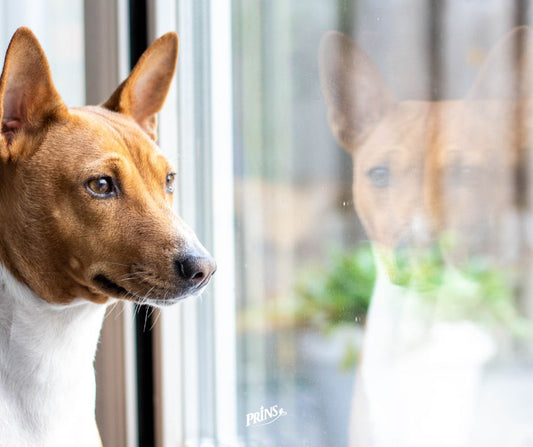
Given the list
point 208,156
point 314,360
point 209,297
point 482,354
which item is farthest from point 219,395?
point 482,354

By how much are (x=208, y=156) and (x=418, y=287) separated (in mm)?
746

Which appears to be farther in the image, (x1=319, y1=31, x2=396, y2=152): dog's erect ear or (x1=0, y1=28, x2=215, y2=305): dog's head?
(x1=319, y1=31, x2=396, y2=152): dog's erect ear

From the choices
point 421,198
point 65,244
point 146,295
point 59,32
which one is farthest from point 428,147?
point 59,32

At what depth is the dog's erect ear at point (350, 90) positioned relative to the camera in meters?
1.13

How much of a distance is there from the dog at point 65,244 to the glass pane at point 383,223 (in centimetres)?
33

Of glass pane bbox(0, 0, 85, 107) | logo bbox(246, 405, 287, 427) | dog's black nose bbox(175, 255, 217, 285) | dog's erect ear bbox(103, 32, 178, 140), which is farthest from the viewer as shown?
glass pane bbox(0, 0, 85, 107)

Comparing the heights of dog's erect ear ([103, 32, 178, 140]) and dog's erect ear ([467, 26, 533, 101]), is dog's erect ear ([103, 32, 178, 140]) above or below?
below

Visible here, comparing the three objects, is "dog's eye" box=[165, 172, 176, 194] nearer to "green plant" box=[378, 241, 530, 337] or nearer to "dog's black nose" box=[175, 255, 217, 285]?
"dog's black nose" box=[175, 255, 217, 285]

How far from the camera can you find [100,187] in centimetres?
106

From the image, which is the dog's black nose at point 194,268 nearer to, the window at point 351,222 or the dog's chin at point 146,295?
the dog's chin at point 146,295

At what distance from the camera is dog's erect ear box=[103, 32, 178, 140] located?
1.22 metres

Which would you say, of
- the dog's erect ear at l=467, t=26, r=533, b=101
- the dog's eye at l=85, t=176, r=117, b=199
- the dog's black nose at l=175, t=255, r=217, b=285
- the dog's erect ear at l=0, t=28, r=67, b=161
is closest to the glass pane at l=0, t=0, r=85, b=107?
the dog's erect ear at l=0, t=28, r=67, b=161

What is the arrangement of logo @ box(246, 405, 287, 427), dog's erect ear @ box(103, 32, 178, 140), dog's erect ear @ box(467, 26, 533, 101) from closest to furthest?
dog's erect ear @ box(467, 26, 533, 101) → dog's erect ear @ box(103, 32, 178, 140) → logo @ box(246, 405, 287, 427)

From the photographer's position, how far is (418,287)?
1076mm
